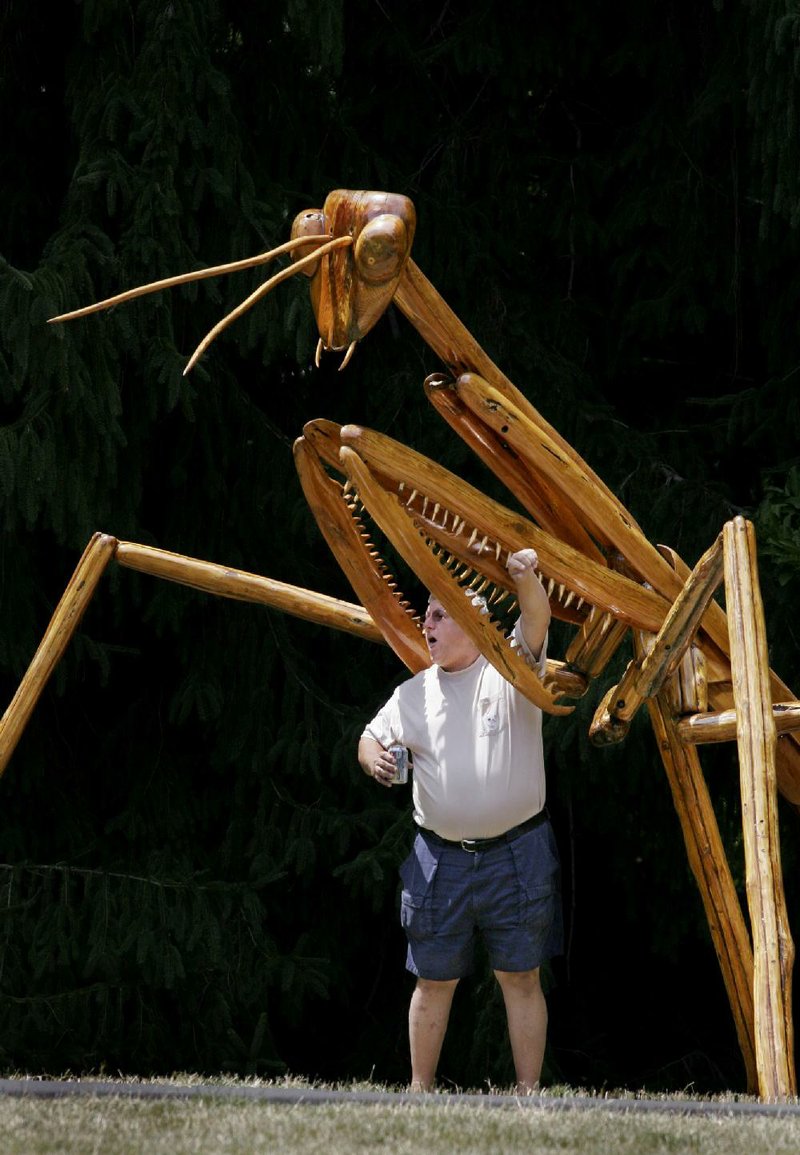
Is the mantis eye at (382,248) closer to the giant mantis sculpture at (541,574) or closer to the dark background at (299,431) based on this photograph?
the giant mantis sculpture at (541,574)

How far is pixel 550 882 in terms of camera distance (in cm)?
482

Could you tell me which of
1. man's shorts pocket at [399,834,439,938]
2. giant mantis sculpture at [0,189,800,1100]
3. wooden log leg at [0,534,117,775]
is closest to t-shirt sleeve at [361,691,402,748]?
giant mantis sculpture at [0,189,800,1100]

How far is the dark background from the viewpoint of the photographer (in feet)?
23.0

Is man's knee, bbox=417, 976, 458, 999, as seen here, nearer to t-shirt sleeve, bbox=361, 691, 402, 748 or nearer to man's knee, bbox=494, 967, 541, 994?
man's knee, bbox=494, 967, 541, 994

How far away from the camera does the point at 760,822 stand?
14.1 feet

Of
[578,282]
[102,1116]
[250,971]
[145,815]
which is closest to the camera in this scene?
[102,1116]

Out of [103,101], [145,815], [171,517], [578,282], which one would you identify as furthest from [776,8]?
[145,815]

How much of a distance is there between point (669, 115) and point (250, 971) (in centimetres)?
449

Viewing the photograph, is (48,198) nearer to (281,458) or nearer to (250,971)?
(281,458)

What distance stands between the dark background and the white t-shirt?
2.45m

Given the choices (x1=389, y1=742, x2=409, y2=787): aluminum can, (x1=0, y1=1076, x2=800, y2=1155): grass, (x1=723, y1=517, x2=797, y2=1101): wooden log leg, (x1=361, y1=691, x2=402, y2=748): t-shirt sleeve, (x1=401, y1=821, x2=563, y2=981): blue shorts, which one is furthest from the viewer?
(x1=361, y1=691, x2=402, y2=748): t-shirt sleeve

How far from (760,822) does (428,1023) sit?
1198 mm

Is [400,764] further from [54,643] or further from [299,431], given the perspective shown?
[299,431]

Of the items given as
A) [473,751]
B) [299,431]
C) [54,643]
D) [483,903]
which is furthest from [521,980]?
[299,431]
